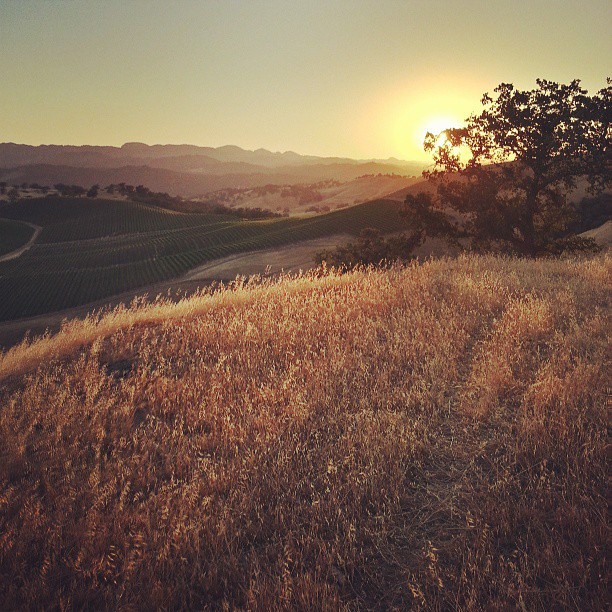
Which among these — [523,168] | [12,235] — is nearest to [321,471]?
[523,168]

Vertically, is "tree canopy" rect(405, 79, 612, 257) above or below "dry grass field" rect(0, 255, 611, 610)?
above

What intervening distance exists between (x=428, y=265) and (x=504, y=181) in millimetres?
17376

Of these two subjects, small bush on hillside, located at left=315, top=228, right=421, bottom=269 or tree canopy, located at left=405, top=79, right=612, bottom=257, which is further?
small bush on hillside, located at left=315, top=228, right=421, bottom=269

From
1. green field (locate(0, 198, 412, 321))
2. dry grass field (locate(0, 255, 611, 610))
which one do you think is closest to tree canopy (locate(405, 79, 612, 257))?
dry grass field (locate(0, 255, 611, 610))

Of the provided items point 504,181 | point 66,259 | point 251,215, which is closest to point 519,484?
point 504,181

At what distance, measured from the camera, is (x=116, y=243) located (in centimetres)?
8194

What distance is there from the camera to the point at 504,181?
80.3 ft

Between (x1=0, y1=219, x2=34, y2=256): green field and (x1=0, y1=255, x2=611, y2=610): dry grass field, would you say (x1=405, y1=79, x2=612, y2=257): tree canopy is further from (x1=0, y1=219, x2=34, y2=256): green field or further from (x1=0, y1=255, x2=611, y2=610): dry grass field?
(x1=0, y1=219, x2=34, y2=256): green field

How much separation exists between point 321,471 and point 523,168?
85.1 feet

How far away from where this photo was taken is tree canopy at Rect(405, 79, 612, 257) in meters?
21.2

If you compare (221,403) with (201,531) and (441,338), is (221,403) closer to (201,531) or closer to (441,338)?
(201,531)

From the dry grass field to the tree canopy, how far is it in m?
19.7

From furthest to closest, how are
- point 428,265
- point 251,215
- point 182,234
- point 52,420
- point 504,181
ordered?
point 251,215
point 182,234
point 504,181
point 428,265
point 52,420

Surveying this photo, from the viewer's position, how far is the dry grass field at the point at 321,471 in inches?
98.7
